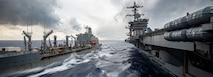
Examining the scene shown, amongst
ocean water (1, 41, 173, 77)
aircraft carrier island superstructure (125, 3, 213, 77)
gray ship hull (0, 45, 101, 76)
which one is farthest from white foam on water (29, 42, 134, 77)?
aircraft carrier island superstructure (125, 3, 213, 77)

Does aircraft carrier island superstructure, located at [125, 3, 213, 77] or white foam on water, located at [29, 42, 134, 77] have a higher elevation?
aircraft carrier island superstructure, located at [125, 3, 213, 77]

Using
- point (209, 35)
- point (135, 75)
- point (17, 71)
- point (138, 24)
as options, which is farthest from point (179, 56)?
point (138, 24)

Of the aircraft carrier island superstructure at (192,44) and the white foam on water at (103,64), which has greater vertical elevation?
the aircraft carrier island superstructure at (192,44)

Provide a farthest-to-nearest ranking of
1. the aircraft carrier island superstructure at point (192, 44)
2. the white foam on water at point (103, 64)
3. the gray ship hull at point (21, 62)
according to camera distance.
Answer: the white foam on water at point (103, 64), the gray ship hull at point (21, 62), the aircraft carrier island superstructure at point (192, 44)

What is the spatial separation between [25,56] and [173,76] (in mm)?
31198

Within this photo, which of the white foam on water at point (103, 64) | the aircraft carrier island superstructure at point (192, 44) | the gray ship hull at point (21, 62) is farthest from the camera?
the white foam on water at point (103, 64)

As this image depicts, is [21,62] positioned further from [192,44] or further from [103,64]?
[192,44]

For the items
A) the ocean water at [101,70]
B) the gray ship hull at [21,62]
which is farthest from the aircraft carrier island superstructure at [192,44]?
the gray ship hull at [21,62]

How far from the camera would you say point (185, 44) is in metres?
19.5

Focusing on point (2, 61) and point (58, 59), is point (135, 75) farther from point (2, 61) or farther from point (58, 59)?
point (58, 59)

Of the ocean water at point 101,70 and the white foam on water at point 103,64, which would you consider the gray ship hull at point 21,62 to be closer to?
the ocean water at point 101,70

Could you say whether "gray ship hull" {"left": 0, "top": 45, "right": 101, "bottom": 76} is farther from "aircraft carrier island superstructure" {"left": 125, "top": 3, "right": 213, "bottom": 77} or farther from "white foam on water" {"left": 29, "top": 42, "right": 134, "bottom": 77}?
"aircraft carrier island superstructure" {"left": 125, "top": 3, "right": 213, "bottom": 77}

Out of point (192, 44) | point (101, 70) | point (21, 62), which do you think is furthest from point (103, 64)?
point (192, 44)

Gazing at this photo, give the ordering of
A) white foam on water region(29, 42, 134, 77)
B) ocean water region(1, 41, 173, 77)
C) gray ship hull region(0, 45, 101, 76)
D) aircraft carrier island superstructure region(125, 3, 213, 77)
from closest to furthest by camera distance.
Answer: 1. aircraft carrier island superstructure region(125, 3, 213, 77)
2. gray ship hull region(0, 45, 101, 76)
3. ocean water region(1, 41, 173, 77)
4. white foam on water region(29, 42, 134, 77)
